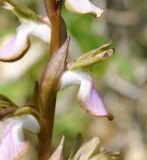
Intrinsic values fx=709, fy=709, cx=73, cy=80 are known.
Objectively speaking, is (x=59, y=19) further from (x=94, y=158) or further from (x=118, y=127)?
(x=118, y=127)

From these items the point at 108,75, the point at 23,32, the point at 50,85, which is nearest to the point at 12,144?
the point at 50,85

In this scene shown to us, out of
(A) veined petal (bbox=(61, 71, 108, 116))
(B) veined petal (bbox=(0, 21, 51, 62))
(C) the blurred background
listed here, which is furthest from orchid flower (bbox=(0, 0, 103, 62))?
(C) the blurred background

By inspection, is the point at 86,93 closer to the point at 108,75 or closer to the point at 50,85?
the point at 50,85

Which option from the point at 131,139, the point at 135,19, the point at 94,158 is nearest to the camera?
the point at 94,158

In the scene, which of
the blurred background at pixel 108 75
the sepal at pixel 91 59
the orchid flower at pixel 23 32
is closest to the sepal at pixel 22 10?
the orchid flower at pixel 23 32

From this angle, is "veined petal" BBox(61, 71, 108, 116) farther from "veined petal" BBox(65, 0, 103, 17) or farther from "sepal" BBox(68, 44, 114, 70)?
"veined petal" BBox(65, 0, 103, 17)

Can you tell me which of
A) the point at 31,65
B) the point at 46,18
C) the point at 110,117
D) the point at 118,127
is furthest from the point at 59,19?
the point at 118,127

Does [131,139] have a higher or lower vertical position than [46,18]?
lower
